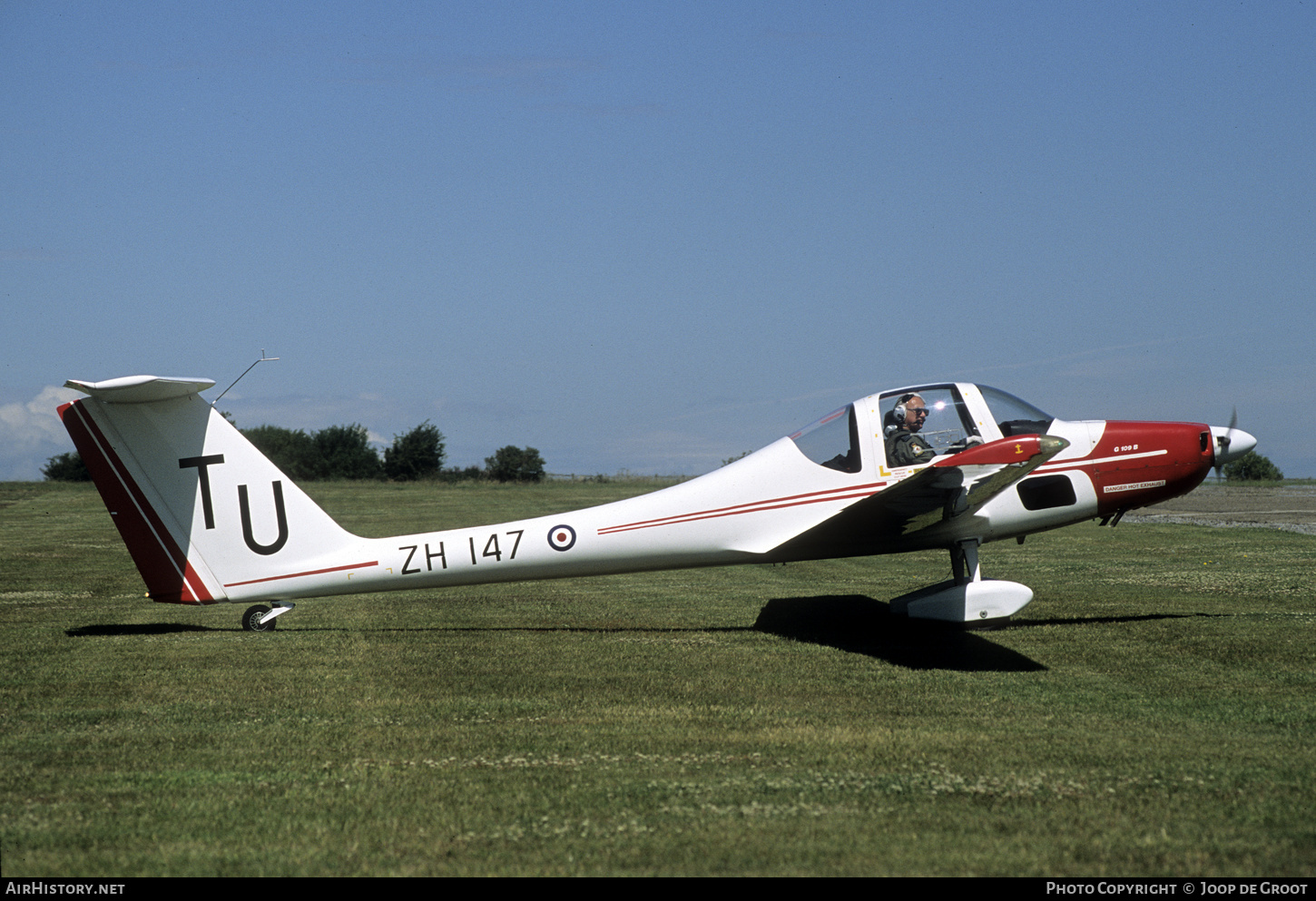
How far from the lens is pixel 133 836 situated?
14.3 feet

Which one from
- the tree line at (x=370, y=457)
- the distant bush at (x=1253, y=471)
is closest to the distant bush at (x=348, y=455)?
the tree line at (x=370, y=457)

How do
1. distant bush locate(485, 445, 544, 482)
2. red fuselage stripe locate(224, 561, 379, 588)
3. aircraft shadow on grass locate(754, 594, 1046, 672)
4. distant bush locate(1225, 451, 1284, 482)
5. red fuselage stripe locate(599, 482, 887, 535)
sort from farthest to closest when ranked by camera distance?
distant bush locate(485, 445, 544, 482), distant bush locate(1225, 451, 1284, 482), red fuselage stripe locate(599, 482, 887, 535), red fuselage stripe locate(224, 561, 379, 588), aircraft shadow on grass locate(754, 594, 1046, 672)

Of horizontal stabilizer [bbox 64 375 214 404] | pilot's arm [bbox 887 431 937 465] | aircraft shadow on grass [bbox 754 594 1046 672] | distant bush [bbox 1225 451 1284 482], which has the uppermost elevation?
horizontal stabilizer [bbox 64 375 214 404]

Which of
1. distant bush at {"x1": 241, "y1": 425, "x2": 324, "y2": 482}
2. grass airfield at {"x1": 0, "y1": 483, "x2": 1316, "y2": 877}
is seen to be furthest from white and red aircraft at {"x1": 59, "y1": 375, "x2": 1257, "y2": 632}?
distant bush at {"x1": 241, "y1": 425, "x2": 324, "y2": 482}

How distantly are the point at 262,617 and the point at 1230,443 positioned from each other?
1029 cm

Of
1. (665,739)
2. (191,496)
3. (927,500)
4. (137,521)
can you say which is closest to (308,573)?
(191,496)

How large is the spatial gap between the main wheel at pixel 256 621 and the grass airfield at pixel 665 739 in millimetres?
187

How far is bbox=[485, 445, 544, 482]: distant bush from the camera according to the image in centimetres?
8162

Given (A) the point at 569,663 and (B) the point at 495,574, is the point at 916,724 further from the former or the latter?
(B) the point at 495,574

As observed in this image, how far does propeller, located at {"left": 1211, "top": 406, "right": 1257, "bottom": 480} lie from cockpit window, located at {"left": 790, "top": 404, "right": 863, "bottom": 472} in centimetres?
392

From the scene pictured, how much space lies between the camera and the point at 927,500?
9.11m

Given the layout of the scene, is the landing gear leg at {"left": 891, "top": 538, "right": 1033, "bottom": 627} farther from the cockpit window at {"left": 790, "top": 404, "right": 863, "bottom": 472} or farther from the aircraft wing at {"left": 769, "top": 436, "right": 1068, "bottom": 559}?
the cockpit window at {"left": 790, "top": 404, "right": 863, "bottom": 472}

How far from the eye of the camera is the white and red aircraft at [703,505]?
9.01 m

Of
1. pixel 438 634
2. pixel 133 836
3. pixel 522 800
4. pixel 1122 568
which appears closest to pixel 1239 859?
pixel 522 800
